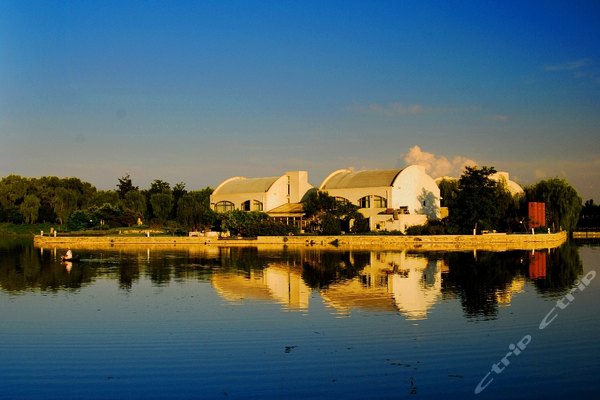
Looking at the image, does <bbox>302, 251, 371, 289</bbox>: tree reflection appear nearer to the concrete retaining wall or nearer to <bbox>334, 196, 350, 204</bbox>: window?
the concrete retaining wall

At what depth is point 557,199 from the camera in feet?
197

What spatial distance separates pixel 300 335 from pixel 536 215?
153 feet

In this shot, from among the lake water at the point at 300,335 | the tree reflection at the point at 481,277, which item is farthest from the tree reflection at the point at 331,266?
the tree reflection at the point at 481,277

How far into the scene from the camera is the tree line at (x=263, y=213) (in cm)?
5234

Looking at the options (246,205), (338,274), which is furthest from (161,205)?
(338,274)

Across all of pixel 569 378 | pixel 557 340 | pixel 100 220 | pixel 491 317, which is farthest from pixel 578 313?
pixel 100 220

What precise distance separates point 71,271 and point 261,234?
77.9 feet

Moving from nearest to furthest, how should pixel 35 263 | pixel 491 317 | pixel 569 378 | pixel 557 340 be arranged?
pixel 569 378, pixel 557 340, pixel 491 317, pixel 35 263

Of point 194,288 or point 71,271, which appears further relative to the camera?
point 71,271

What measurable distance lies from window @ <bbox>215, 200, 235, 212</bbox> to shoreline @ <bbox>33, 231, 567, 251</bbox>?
15.9m

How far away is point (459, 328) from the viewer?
15.3 metres

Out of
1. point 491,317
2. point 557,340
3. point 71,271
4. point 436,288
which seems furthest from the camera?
point 71,271

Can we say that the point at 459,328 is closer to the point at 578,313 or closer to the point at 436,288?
the point at 578,313

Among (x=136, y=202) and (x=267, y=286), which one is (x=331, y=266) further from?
(x=136, y=202)
